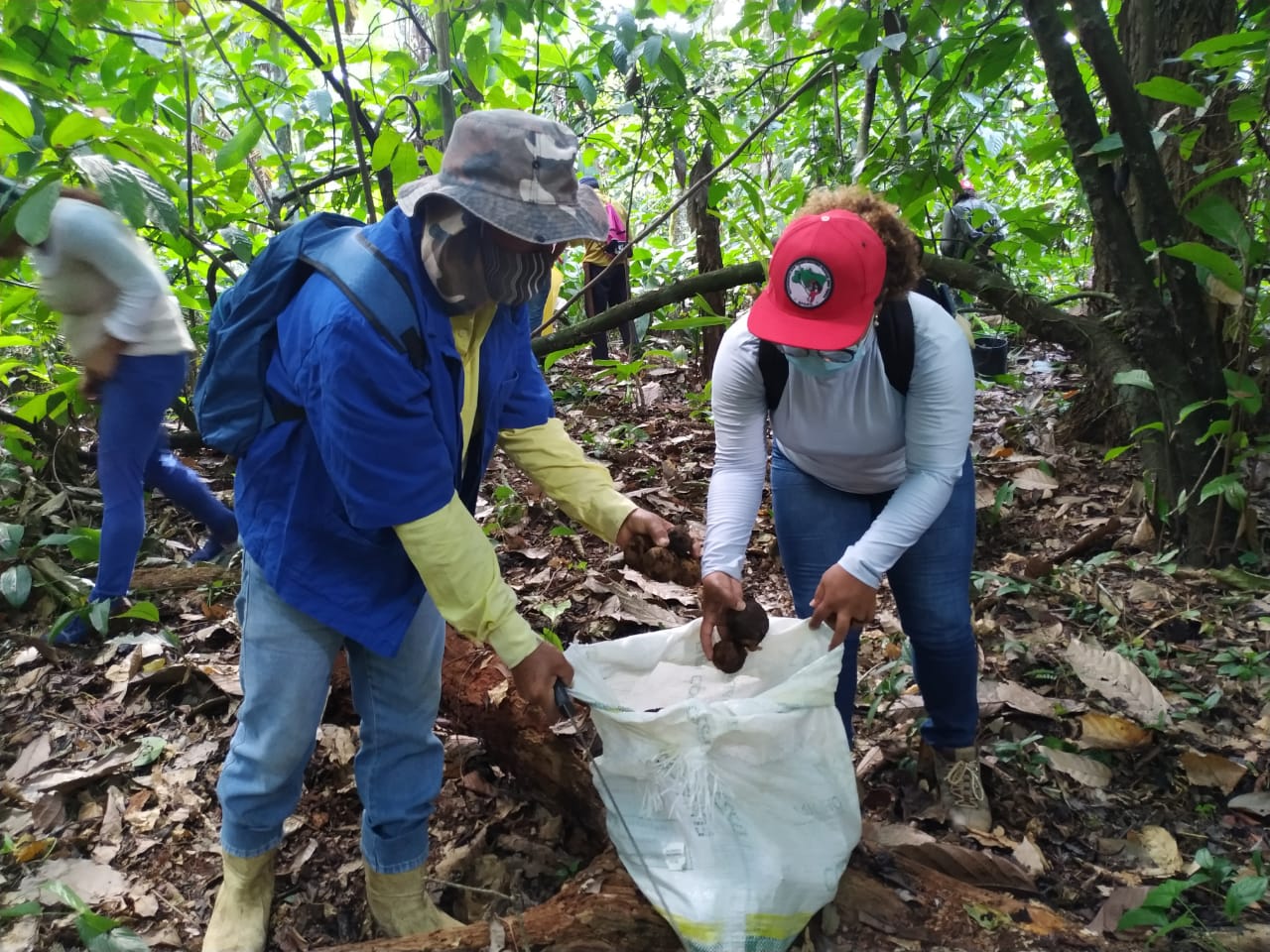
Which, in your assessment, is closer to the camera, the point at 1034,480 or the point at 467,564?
the point at 467,564

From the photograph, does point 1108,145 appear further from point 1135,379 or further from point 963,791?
point 963,791

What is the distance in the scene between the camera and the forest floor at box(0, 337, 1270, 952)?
197 centimetres

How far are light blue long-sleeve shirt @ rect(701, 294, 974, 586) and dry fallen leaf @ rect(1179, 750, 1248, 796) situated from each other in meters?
1.10

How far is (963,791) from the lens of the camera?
7.30 feet

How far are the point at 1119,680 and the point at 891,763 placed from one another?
76cm

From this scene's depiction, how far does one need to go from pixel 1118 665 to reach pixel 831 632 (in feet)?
4.06

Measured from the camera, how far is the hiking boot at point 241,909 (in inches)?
74.3

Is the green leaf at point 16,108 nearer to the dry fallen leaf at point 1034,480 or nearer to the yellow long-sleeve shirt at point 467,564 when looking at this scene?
the yellow long-sleeve shirt at point 467,564

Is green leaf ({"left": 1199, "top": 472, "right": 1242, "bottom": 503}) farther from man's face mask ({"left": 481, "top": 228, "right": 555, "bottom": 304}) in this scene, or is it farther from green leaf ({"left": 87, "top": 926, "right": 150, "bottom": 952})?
green leaf ({"left": 87, "top": 926, "right": 150, "bottom": 952})

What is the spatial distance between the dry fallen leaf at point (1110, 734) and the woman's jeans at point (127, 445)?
9.47 feet

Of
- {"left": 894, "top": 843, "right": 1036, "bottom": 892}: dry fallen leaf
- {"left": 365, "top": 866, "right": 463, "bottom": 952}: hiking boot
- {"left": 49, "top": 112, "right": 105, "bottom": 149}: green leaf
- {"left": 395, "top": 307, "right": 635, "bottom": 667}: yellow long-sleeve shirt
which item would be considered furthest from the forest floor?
{"left": 49, "top": 112, "right": 105, "bottom": 149}: green leaf

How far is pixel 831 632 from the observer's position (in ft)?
6.43

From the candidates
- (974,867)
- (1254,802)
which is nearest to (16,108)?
(974,867)

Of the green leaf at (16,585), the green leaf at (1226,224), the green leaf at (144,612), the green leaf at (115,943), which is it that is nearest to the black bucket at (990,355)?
the green leaf at (1226,224)
